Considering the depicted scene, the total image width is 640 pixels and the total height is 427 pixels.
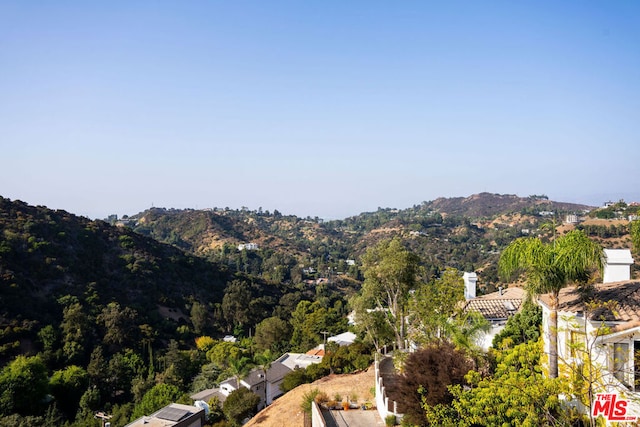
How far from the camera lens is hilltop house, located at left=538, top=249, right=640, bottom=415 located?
9.21m

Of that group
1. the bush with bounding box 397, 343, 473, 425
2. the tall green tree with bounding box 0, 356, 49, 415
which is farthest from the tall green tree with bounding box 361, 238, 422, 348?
the tall green tree with bounding box 0, 356, 49, 415

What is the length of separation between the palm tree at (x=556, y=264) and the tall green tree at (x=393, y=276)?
983 centimetres

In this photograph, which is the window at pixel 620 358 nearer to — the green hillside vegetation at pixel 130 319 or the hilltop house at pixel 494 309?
the green hillside vegetation at pixel 130 319

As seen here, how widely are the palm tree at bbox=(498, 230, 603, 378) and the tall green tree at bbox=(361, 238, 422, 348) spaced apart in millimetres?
9833

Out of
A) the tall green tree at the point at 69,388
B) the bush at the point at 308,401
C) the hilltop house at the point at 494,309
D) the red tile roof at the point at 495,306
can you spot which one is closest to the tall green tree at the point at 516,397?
the bush at the point at 308,401

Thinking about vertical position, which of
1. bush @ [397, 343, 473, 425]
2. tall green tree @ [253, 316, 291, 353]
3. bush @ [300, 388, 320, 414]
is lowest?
tall green tree @ [253, 316, 291, 353]

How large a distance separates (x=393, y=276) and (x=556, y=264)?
10.7 metres

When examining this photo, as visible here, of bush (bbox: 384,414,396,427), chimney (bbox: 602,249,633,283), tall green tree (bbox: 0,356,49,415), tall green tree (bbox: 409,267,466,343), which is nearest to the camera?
bush (bbox: 384,414,396,427)

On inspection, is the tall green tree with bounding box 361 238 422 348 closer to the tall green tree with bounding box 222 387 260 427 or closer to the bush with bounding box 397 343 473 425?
the bush with bounding box 397 343 473 425

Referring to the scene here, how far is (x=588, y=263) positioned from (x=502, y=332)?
8.85 m

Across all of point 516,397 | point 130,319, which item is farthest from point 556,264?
point 130,319

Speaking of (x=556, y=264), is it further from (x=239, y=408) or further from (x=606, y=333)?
(x=239, y=408)

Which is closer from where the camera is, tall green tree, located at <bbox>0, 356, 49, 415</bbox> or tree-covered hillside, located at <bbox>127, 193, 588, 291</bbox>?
tall green tree, located at <bbox>0, 356, 49, 415</bbox>

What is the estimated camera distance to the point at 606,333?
28.7 ft
